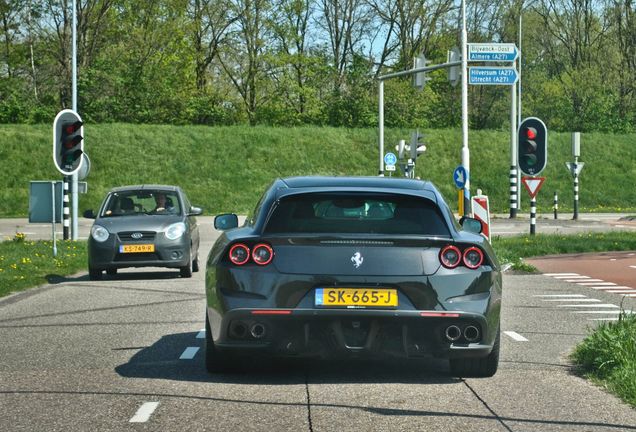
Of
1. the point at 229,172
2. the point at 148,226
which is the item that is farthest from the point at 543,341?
the point at 229,172

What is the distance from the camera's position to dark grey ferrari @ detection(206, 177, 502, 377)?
7719mm

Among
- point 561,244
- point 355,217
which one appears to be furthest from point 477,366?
point 561,244

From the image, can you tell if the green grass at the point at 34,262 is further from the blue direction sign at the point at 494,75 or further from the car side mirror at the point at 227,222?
the blue direction sign at the point at 494,75

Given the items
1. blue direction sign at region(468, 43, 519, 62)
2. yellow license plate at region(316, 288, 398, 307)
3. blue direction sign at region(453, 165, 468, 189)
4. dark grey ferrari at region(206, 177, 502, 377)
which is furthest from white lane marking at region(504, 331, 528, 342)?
blue direction sign at region(468, 43, 519, 62)

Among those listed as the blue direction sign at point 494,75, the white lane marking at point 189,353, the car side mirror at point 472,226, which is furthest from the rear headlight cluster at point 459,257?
the blue direction sign at point 494,75

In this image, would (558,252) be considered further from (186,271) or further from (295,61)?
(295,61)

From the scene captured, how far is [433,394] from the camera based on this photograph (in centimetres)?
754

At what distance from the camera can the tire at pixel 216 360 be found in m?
8.19

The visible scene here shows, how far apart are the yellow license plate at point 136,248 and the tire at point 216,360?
943cm

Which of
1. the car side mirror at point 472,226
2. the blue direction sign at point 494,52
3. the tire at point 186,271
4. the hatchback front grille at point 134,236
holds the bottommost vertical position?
the tire at point 186,271

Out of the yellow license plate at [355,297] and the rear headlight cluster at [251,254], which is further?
the rear headlight cluster at [251,254]

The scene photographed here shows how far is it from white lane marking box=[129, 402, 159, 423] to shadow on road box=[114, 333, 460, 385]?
98 centimetres

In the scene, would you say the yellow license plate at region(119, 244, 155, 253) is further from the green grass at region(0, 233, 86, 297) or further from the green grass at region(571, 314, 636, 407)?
the green grass at region(571, 314, 636, 407)

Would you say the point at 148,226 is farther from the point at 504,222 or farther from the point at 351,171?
the point at 351,171
